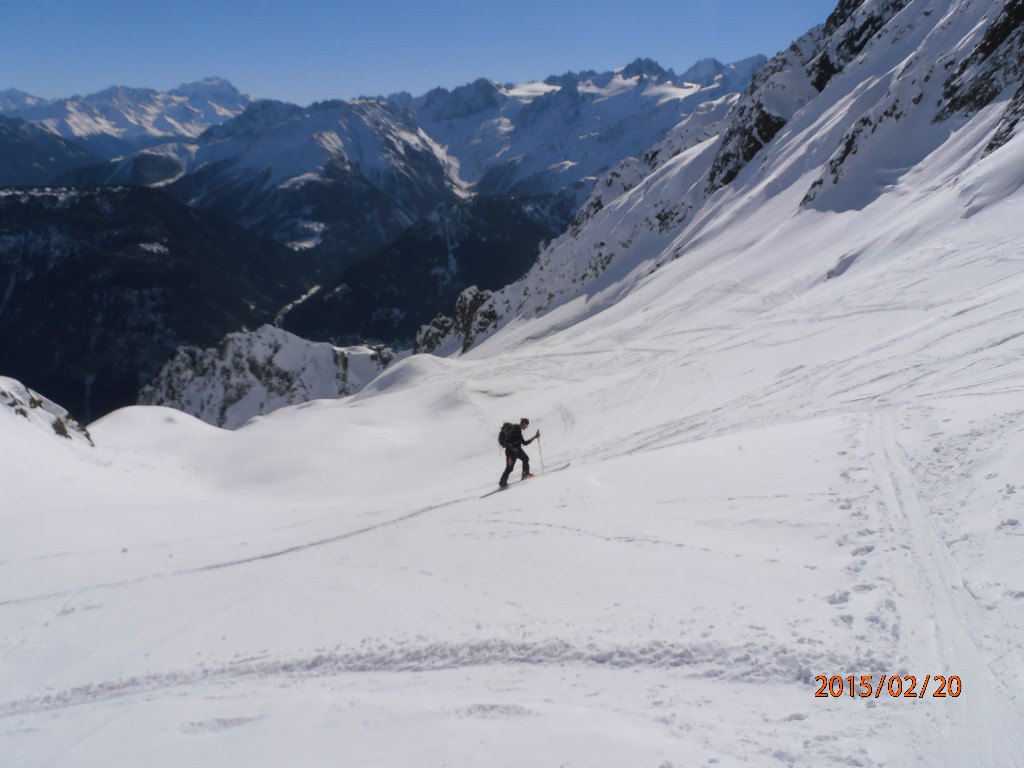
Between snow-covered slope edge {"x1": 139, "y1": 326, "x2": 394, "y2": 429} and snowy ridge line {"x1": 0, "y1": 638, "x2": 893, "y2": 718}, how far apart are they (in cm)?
10112

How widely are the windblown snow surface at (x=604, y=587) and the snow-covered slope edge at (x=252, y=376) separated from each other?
295 ft

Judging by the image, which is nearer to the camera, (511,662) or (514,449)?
(511,662)

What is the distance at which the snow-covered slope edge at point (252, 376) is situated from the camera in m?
102

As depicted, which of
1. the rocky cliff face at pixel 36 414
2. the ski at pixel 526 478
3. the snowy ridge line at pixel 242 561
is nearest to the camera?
the snowy ridge line at pixel 242 561

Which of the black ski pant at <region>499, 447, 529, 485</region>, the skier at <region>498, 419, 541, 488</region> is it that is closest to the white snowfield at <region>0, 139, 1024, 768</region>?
the black ski pant at <region>499, 447, 529, 485</region>

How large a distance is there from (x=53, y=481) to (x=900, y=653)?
15879mm

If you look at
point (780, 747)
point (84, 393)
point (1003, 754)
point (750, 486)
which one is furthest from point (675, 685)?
point (84, 393)

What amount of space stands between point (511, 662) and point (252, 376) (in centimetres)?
10890

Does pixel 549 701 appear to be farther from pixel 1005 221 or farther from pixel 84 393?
pixel 84 393

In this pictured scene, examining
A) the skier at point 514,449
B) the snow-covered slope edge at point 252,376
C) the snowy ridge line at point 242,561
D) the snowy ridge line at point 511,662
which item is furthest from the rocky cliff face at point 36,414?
the snow-covered slope edge at point 252,376

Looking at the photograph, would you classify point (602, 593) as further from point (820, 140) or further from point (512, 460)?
point (820, 140)

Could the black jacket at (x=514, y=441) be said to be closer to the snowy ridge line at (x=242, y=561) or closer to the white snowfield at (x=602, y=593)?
the white snowfield at (x=602, y=593)
